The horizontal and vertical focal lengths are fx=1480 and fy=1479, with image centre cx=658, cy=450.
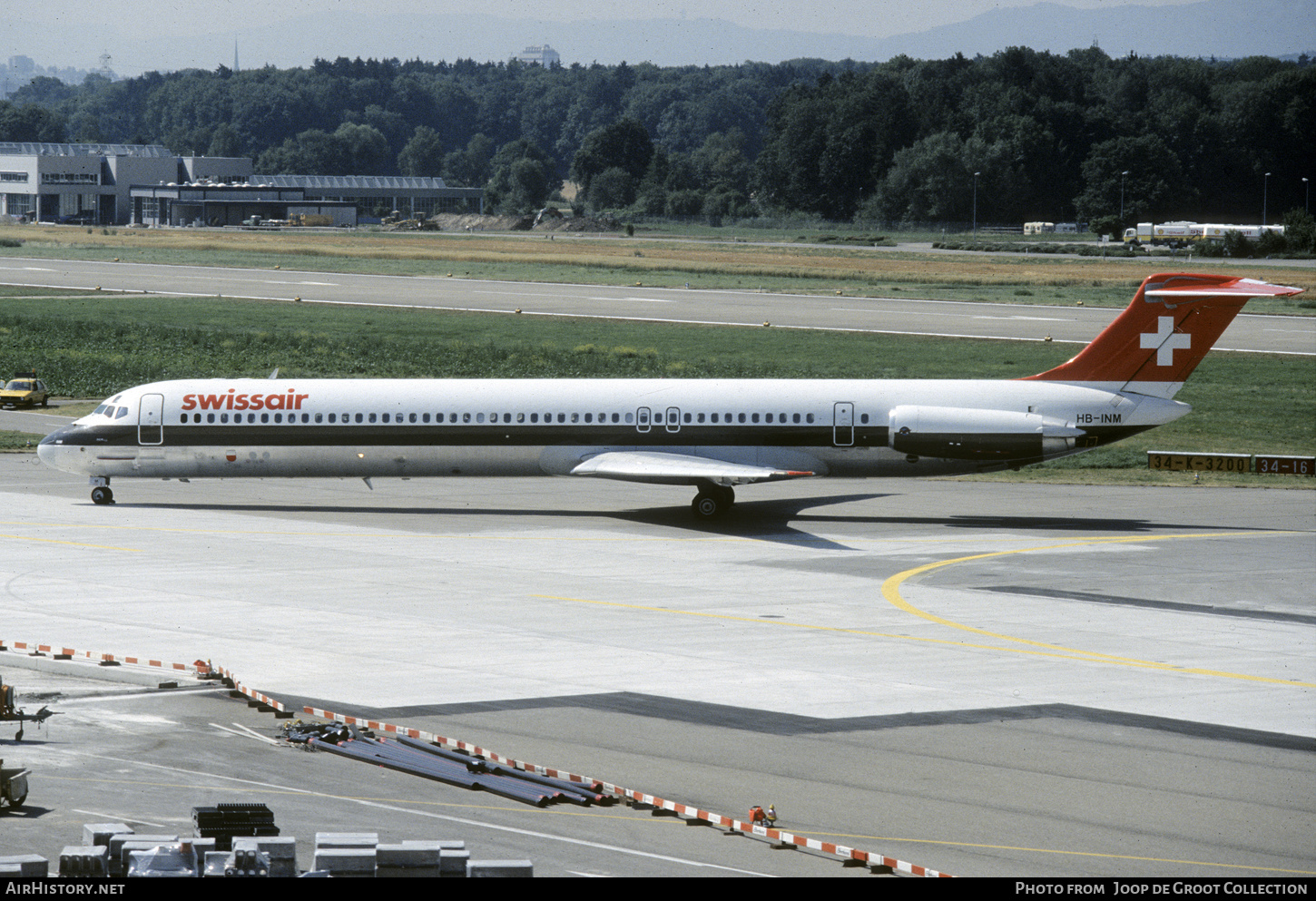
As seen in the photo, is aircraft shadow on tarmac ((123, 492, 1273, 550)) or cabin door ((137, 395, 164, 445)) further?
cabin door ((137, 395, 164, 445))

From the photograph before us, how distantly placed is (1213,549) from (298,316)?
2519 inches

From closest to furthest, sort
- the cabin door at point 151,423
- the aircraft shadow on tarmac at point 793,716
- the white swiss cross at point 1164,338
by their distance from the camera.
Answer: the aircraft shadow on tarmac at point 793,716 < the white swiss cross at point 1164,338 < the cabin door at point 151,423

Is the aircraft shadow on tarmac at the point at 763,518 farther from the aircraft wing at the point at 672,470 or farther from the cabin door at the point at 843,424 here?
the cabin door at the point at 843,424

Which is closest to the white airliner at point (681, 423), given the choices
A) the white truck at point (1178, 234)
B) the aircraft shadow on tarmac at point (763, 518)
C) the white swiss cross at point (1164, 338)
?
the white swiss cross at point (1164, 338)

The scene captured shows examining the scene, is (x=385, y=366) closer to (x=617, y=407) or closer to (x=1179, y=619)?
(x=617, y=407)

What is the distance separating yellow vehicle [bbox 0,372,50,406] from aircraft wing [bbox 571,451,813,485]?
104 ft

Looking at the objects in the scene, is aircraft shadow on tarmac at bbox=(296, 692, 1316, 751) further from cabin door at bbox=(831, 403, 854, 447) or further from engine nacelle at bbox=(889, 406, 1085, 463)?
cabin door at bbox=(831, 403, 854, 447)

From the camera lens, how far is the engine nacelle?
38688 mm

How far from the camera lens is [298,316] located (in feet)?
291

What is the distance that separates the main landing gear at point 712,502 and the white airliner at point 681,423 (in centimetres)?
5

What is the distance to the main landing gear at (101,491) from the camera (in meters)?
41.4

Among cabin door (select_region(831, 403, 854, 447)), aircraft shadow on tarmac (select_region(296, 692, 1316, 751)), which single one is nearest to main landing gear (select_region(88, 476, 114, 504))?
cabin door (select_region(831, 403, 854, 447))

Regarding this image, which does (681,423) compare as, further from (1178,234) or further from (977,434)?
(1178,234)
